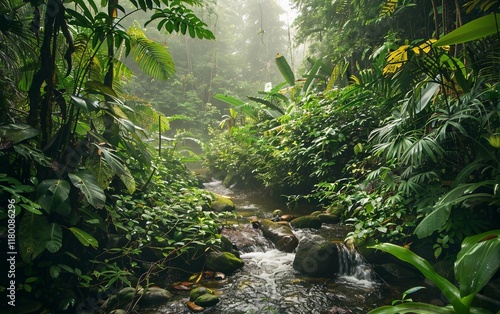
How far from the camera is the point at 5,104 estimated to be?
2207mm

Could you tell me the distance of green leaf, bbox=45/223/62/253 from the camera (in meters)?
1.90

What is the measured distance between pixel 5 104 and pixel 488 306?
4178 mm

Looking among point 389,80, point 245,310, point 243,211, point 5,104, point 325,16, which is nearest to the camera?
point 5,104

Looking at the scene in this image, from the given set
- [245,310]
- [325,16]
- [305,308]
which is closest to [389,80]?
[305,308]

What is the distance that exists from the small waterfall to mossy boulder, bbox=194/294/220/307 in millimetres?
1711

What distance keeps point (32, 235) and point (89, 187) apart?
0.47 m

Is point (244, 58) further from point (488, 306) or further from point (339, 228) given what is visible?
point (488, 306)

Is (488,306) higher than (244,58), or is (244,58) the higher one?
(244,58)

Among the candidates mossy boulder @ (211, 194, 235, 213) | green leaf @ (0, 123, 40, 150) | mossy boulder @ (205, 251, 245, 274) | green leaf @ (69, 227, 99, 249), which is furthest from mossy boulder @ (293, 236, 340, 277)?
green leaf @ (0, 123, 40, 150)

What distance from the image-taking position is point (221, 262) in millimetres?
3584

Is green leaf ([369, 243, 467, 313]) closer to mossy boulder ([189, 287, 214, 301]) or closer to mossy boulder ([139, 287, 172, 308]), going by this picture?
mossy boulder ([189, 287, 214, 301])

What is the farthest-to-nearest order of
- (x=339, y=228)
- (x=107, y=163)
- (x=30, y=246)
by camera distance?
1. (x=339, y=228)
2. (x=107, y=163)
3. (x=30, y=246)

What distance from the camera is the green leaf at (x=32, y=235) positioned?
1.88m

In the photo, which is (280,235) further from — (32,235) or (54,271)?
(32,235)
